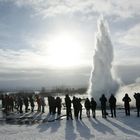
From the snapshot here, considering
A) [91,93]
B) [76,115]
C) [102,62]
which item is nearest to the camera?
[76,115]

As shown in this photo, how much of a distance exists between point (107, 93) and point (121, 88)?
7.53 m

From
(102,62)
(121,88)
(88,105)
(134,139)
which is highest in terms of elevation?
(102,62)

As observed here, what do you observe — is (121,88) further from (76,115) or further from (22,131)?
(22,131)

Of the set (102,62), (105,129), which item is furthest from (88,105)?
(102,62)

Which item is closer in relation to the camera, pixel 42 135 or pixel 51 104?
pixel 42 135

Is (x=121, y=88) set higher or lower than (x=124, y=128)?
higher

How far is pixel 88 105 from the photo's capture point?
1146 inches

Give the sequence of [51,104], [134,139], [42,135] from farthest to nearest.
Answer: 1. [51,104]
2. [42,135]
3. [134,139]

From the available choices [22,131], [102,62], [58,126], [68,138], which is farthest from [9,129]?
[102,62]

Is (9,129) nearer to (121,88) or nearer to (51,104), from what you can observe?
(51,104)

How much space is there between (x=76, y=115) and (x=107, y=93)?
28.2 metres

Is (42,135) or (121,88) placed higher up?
(121,88)

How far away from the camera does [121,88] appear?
6297 centimetres

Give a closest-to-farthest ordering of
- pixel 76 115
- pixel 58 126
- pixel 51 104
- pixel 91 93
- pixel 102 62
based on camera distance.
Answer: pixel 58 126 < pixel 76 115 < pixel 51 104 < pixel 91 93 < pixel 102 62
